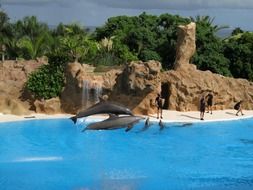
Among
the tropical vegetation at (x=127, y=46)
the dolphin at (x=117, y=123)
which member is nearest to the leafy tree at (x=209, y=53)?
the tropical vegetation at (x=127, y=46)

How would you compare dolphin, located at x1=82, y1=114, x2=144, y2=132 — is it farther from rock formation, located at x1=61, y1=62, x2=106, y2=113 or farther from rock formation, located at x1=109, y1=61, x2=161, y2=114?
rock formation, located at x1=61, y1=62, x2=106, y2=113

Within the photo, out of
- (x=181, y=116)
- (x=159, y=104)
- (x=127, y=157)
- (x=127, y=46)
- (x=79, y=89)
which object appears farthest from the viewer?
(x=127, y=46)

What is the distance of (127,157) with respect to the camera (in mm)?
17344

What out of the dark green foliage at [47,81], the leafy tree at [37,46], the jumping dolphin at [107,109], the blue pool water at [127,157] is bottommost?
the blue pool water at [127,157]

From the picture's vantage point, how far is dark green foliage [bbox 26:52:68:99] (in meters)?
25.2

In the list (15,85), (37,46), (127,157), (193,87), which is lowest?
(127,157)

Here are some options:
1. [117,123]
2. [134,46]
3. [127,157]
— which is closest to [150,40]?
[134,46]

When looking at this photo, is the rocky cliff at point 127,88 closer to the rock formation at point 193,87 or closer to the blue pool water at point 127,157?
the rock formation at point 193,87

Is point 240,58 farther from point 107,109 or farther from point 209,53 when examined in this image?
point 107,109

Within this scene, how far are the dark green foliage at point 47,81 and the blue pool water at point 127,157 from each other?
7.81 ft

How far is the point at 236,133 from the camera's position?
2197 centimetres

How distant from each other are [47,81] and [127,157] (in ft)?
30.3

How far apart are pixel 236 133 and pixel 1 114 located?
1024 cm

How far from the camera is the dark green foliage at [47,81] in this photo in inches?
990
